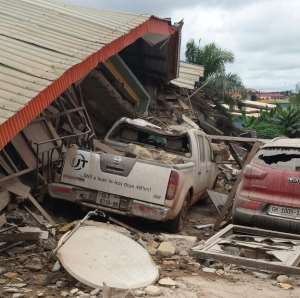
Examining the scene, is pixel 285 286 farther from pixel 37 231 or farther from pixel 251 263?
pixel 37 231

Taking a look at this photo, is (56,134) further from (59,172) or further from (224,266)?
(224,266)

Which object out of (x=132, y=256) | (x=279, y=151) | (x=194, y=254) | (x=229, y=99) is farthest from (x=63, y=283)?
(x=229, y=99)

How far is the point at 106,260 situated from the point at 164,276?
0.72 m

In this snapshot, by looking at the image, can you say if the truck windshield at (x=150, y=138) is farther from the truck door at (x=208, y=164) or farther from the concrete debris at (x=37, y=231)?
the concrete debris at (x=37, y=231)

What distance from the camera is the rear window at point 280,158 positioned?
29.0 ft

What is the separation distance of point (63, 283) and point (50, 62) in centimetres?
376

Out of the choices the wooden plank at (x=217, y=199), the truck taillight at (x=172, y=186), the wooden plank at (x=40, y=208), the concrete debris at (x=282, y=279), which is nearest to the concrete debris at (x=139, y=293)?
the concrete debris at (x=282, y=279)

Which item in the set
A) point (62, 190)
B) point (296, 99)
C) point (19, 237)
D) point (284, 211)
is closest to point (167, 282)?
point (19, 237)

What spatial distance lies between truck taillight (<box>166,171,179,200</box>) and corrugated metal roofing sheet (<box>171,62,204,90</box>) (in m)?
12.5

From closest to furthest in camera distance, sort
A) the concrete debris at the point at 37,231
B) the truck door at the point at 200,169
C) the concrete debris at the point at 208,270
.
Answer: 1. the concrete debris at the point at 208,270
2. the concrete debris at the point at 37,231
3. the truck door at the point at 200,169

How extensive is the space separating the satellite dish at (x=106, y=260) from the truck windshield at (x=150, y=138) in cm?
351

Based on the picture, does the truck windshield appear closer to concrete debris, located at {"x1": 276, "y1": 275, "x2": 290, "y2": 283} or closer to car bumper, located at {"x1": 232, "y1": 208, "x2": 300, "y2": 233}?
car bumper, located at {"x1": 232, "y1": 208, "x2": 300, "y2": 233}

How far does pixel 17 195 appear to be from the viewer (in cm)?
862

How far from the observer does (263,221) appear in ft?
28.5
